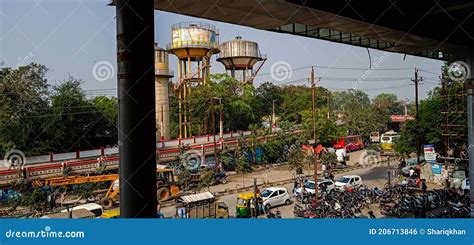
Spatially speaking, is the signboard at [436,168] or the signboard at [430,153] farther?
the signboard at [436,168]

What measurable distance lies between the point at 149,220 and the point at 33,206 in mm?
5580

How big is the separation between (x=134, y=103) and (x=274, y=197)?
5.70 m

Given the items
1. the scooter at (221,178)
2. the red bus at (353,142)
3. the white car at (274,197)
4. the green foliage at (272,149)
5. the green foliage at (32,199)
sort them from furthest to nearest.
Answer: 1. the red bus at (353,142)
2. the green foliage at (272,149)
3. the scooter at (221,178)
4. the white car at (274,197)
5. the green foliage at (32,199)

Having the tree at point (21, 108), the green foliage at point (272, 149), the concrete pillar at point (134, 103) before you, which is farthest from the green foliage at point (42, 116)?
the concrete pillar at point (134, 103)

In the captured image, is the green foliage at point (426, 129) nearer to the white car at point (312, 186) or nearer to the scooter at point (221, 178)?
the white car at point (312, 186)

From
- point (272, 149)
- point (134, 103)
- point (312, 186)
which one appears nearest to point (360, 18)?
point (134, 103)

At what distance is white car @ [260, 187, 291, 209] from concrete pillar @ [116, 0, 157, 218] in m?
5.33

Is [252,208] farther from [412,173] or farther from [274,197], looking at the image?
[412,173]

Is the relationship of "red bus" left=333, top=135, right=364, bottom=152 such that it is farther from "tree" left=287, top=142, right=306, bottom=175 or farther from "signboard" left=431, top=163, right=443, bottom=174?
"signboard" left=431, top=163, right=443, bottom=174

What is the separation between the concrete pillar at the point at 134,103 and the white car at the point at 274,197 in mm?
5329

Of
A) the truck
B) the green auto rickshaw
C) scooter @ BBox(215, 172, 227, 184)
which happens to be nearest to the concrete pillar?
the truck

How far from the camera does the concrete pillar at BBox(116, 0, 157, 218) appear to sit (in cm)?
154

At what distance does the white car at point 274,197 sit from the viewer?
6.78m

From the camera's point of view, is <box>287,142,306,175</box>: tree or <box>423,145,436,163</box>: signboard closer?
<box>423,145,436,163</box>: signboard
